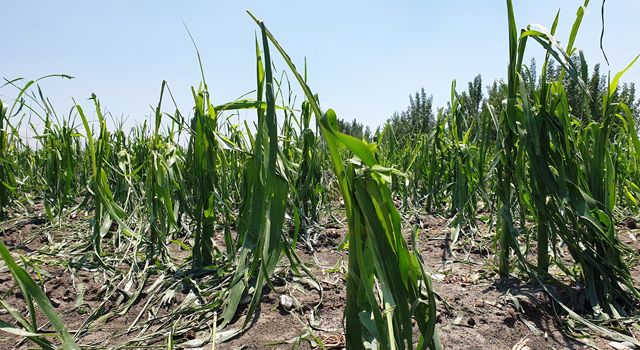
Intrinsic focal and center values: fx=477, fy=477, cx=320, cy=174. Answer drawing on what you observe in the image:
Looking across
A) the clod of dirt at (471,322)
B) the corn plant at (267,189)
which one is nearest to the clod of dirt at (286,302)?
the corn plant at (267,189)

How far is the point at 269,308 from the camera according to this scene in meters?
1.44

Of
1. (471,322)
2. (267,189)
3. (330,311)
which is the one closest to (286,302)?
(330,311)

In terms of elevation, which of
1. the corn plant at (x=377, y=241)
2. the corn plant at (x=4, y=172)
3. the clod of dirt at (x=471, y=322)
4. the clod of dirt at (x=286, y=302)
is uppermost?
the corn plant at (x=4, y=172)

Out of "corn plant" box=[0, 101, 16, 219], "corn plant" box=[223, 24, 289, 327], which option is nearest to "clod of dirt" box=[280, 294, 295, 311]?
"corn plant" box=[223, 24, 289, 327]

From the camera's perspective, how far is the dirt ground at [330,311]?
1244 millimetres

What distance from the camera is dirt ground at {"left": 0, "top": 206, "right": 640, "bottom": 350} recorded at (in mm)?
1244

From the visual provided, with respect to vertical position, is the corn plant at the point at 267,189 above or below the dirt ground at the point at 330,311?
above

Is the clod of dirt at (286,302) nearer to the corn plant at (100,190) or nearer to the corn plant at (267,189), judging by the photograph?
the corn plant at (267,189)

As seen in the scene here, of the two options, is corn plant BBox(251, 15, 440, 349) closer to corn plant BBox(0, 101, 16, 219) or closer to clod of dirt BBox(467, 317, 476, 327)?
clod of dirt BBox(467, 317, 476, 327)

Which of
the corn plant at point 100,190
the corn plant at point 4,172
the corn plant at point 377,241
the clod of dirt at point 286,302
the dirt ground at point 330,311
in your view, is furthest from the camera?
the corn plant at point 4,172

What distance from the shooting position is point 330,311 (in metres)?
1.41

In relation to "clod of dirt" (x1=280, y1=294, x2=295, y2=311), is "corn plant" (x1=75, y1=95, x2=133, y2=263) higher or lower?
higher

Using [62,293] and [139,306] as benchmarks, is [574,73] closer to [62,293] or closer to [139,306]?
[139,306]

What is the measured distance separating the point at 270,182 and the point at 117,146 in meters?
2.58
